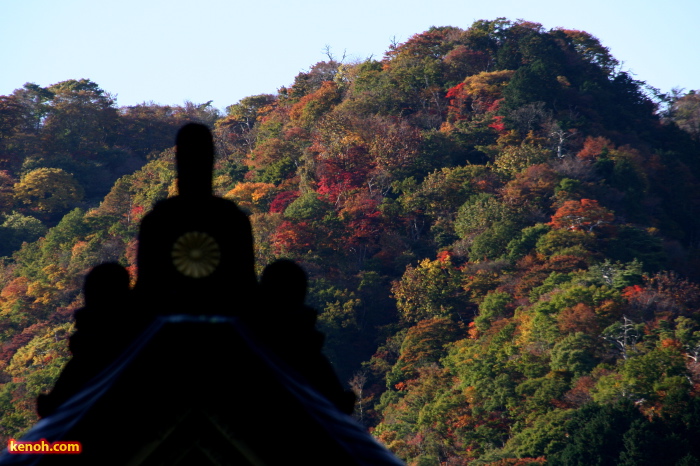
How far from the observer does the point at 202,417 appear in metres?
2.16

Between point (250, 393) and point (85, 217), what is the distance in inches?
1711

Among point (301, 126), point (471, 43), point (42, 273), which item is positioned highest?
point (471, 43)

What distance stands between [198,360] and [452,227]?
124ft

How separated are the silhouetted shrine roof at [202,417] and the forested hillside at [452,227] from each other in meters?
20.9

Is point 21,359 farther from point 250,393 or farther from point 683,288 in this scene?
point 250,393

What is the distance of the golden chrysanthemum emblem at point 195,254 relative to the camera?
2.65 m

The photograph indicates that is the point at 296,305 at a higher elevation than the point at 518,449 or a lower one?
higher

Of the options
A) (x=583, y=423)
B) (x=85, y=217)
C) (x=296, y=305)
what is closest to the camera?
(x=296, y=305)

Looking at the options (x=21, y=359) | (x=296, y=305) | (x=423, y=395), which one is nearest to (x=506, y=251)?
(x=423, y=395)

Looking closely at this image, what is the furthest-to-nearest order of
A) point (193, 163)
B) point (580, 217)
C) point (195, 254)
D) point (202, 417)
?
1. point (580, 217)
2. point (193, 163)
3. point (195, 254)
4. point (202, 417)

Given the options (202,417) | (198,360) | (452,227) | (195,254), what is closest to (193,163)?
(195,254)

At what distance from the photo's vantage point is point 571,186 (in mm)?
38094

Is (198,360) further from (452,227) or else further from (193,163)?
(452,227)

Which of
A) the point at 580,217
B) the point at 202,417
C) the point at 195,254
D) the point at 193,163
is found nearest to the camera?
the point at 202,417
